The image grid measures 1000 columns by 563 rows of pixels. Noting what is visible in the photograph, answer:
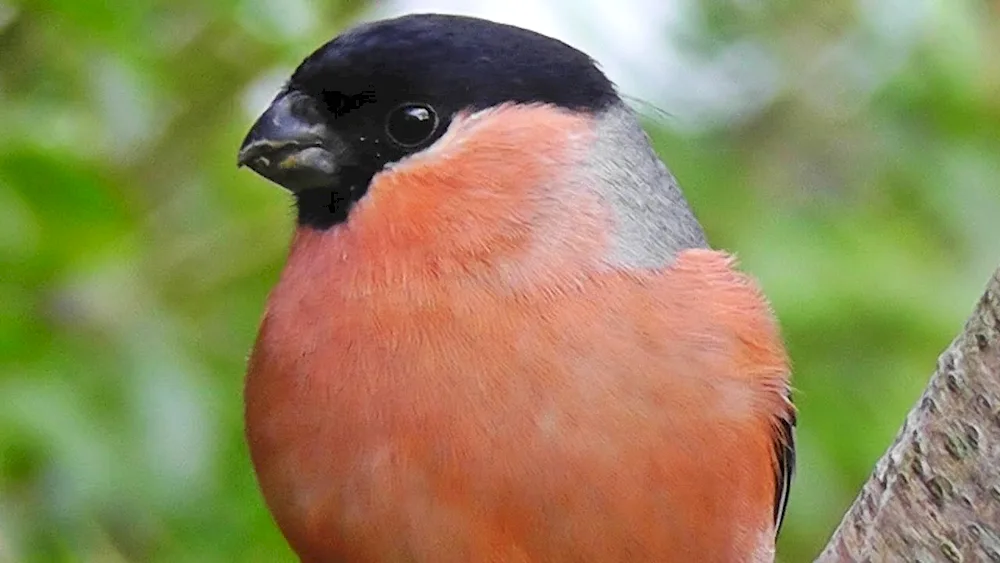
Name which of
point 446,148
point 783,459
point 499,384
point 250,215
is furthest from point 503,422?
point 250,215

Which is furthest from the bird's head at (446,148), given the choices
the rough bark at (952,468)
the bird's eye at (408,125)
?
the rough bark at (952,468)

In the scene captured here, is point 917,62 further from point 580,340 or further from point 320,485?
point 320,485


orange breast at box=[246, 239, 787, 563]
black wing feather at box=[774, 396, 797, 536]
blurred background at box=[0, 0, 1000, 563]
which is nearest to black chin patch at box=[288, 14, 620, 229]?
orange breast at box=[246, 239, 787, 563]

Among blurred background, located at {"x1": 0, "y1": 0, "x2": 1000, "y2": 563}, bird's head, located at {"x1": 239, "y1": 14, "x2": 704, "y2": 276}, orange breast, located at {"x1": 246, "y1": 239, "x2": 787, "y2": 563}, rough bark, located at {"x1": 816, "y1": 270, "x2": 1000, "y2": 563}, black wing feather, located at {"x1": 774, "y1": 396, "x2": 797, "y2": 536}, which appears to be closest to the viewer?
rough bark, located at {"x1": 816, "y1": 270, "x2": 1000, "y2": 563}

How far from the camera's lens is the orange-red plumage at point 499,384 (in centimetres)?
193

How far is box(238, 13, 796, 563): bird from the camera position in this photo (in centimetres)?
193

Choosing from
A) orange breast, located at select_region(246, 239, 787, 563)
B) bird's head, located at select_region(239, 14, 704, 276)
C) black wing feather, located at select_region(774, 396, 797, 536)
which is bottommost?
black wing feather, located at select_region(774, 396, 797, 536)

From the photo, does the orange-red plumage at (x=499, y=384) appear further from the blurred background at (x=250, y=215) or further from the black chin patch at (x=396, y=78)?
the blurred background at (x=250, y=215)

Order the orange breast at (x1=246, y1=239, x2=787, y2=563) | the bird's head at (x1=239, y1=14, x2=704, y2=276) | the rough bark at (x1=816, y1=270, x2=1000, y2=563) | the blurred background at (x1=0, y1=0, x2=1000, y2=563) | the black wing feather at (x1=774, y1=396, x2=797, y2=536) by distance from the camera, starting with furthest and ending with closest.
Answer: the blurred background at (x1=0, y1=0, x2=1000, y2=563) → the black wing feather at (x1=774, y1=396, x2=797, y2=536) → the bird's head at (x1=239, y1=14, x2=704, y2=276) → the orange breast at (x1=246, y1=239, x2=787, y2=563) → the rough bark at (x1=816, y1=270, x2=1000, y2=563)

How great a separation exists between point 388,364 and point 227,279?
98cm

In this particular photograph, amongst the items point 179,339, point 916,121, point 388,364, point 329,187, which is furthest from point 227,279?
point 916,121

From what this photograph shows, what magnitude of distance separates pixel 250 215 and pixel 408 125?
87cm

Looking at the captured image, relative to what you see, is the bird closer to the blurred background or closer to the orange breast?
the orange breast

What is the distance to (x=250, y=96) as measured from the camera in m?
2.95
